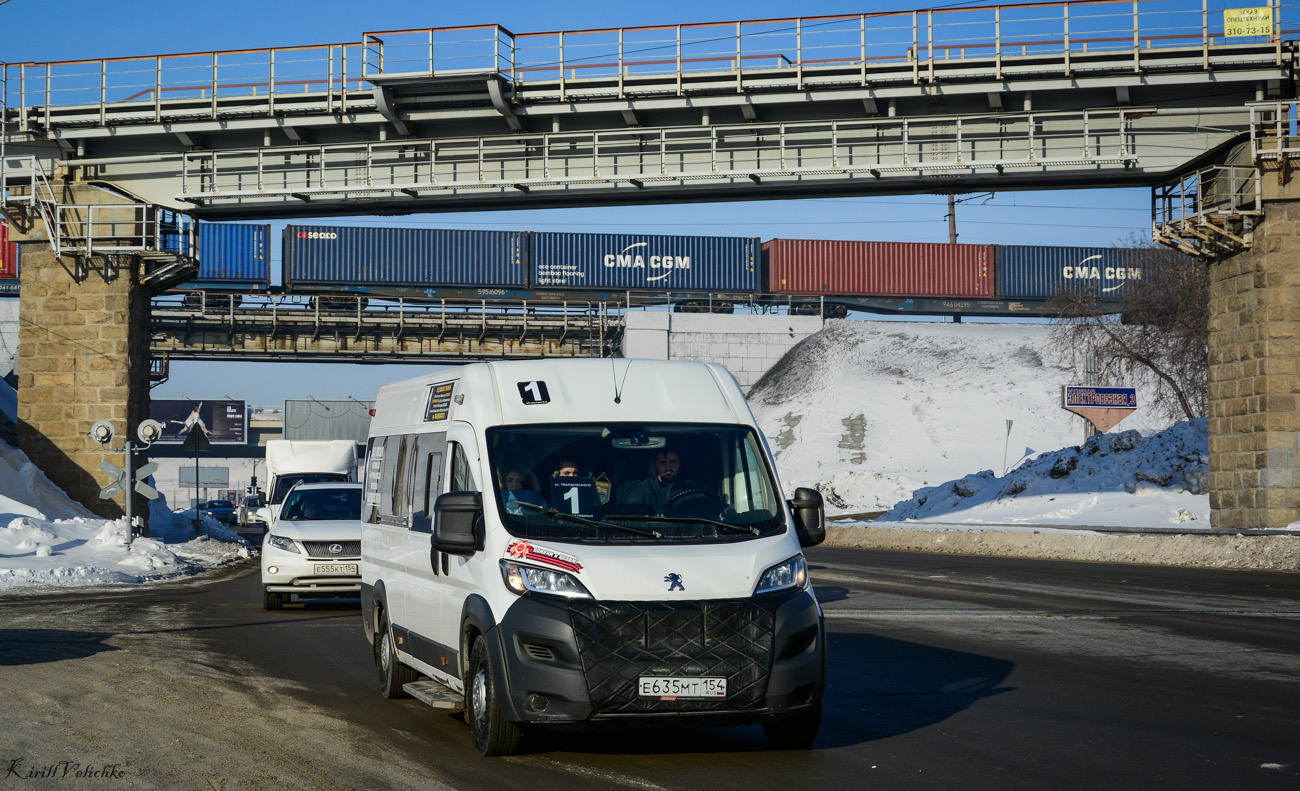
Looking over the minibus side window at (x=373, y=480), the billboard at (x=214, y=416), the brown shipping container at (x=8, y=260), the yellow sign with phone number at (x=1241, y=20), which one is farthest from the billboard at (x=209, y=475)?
the minibus side window at (x=373, y=480)

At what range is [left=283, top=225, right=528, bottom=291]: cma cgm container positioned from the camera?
66.5m

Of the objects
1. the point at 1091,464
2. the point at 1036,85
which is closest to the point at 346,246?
the point at 1091,464

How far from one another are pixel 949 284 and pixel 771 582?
2833 inches

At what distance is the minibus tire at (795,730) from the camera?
7.07 meters

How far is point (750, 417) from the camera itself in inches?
308

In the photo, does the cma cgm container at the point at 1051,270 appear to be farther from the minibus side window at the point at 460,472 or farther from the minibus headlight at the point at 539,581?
the minibus headlight at the point at 539,581

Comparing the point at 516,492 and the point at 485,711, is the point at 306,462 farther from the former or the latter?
the point at 485,711

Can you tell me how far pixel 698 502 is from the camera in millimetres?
7336

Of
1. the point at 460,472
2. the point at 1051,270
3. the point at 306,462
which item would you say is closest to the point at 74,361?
the point at 306,462

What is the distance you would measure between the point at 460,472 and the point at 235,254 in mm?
61554

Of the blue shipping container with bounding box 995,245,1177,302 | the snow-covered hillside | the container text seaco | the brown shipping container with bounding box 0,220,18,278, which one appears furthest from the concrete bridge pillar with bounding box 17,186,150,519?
the blue shipping container with bounding box 995,245,1177,302

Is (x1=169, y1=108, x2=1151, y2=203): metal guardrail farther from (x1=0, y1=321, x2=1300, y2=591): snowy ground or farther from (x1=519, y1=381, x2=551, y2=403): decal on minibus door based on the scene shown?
(x1=519, y1=381, x2=551, y2=403): decal on minibus door

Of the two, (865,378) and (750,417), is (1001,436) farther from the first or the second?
(750,417)

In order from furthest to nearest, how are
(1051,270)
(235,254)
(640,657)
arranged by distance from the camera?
(1051,270)
(235,254)
(640,657)
